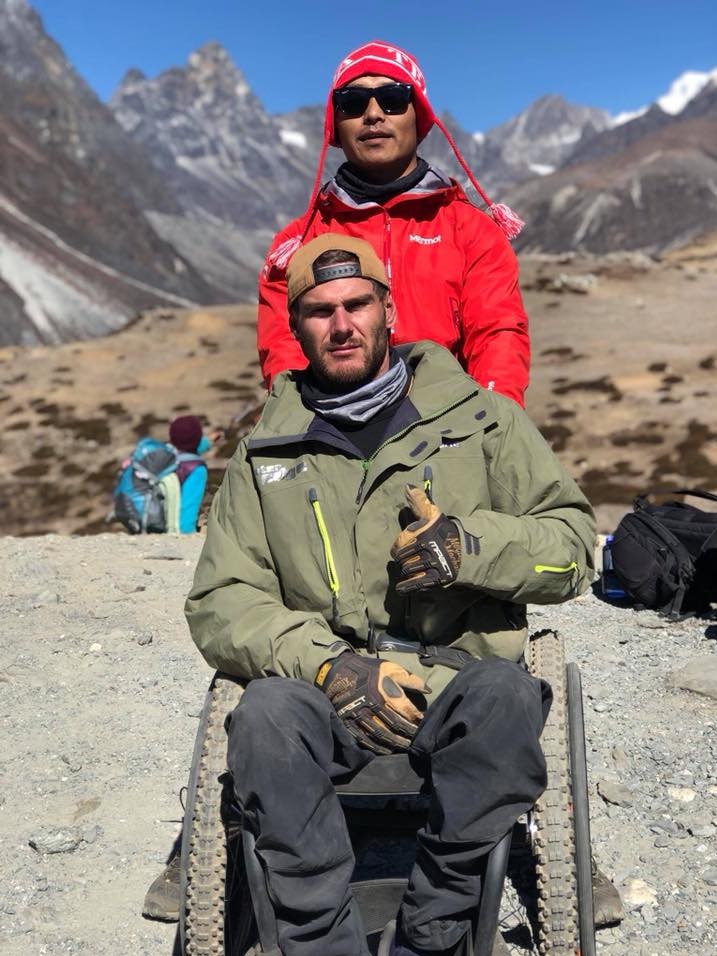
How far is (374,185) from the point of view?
4656 mm

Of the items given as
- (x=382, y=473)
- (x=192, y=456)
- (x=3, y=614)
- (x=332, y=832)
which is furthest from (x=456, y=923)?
(x=192, y=456)

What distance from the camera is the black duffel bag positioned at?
756 cm

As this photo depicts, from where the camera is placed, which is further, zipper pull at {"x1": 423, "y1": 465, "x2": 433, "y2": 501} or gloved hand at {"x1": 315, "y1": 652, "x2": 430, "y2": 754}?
zipper pull at {"x1": 423, "y1": 465, "x2": 433, "y2": 501}

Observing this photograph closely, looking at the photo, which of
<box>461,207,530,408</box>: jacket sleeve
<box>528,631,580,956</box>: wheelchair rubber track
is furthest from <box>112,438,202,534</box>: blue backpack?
<box>528,631,580,956</box>: wheelchair rubber track

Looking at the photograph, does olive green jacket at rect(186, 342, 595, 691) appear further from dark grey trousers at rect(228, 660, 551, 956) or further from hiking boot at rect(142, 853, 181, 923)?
hiking boot at rect(142, 853, 181, 923)

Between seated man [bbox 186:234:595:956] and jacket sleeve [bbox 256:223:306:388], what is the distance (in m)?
0.64

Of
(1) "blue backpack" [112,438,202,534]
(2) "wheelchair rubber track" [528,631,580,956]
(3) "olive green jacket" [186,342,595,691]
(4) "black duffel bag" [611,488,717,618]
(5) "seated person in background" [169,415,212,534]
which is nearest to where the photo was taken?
(2) "wheelchair rubber track" [528,631,580,956]

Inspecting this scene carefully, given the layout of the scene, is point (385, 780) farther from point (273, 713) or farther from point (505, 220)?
point (505, 220)

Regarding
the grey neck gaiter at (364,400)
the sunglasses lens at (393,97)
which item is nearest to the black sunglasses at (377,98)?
the sunglasses lens at (393,97)

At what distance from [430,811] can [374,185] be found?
2.75 meters

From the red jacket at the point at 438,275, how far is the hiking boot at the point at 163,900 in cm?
215

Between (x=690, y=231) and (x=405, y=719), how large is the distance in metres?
163

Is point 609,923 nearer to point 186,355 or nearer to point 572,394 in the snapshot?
point 572,394

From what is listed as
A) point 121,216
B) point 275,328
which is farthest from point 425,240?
point 121,216
